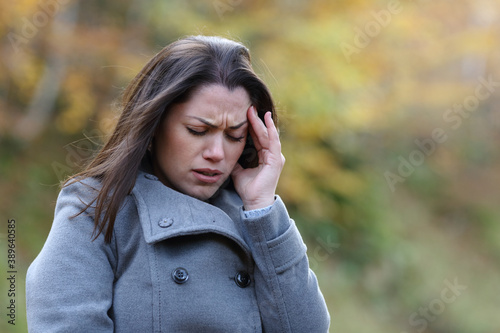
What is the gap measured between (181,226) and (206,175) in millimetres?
236

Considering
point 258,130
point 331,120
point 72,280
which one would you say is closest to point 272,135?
point 258,130

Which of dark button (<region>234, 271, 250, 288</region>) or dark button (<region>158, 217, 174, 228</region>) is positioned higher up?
dark button (<region>158, 217, 174, 228</region>)

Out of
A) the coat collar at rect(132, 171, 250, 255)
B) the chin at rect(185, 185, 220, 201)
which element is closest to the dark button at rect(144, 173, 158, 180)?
the coat collar at rect(132, 171, 250, 255)

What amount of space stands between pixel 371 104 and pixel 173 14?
331 cm

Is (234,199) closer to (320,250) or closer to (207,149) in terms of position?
(207,149)

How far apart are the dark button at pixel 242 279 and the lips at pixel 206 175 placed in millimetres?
343

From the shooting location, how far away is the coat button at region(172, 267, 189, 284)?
1.99m

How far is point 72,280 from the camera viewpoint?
1.89 metres

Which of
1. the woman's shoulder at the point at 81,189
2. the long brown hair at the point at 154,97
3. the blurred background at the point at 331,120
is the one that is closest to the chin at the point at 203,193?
the long brown hair at the point at 154,97

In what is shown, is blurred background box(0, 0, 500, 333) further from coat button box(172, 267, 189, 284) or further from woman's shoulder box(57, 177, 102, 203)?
coat button box(172, 267, 189, 284)

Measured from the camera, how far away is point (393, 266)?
1036cm

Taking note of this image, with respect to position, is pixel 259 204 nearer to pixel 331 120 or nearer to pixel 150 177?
pixel 150 177

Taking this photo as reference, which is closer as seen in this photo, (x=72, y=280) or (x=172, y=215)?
(x=72, y=280)

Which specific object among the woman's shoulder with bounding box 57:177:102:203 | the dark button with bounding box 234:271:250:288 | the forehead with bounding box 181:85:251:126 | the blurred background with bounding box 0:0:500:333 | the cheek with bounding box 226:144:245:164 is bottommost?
the blurred background with bounding box 0:0:500:333
